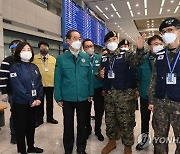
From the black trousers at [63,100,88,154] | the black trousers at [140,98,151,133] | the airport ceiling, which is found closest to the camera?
the black trousers at [63,100,88,154]

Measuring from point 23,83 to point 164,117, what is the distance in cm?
154

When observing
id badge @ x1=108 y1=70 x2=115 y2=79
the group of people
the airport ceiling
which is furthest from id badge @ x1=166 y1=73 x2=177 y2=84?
the airport ceiling

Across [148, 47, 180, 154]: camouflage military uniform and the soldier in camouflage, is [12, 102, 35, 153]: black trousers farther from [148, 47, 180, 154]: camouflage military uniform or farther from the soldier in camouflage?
[148, 47, 180, 154]: camouflage military uniform

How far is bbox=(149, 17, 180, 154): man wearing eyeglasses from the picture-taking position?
1.74m

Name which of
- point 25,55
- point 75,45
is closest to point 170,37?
point 75,45

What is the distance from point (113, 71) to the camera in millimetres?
2371

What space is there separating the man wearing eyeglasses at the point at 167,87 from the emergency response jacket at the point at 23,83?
137 centimetres

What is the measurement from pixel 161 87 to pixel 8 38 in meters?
5.18

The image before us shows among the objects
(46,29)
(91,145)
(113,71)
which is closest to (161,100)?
(113,71)

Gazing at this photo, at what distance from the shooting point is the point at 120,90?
2.35 meters

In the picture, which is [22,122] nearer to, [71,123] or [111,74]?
[71,123]

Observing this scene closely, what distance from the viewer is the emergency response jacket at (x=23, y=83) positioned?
2304mm

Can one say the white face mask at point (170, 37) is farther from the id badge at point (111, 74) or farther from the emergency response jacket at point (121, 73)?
the id badge at point (111, 74)

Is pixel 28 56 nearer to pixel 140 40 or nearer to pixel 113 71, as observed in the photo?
pixel 113 71
